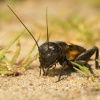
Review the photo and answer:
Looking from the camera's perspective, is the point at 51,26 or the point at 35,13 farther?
the point at 35,13

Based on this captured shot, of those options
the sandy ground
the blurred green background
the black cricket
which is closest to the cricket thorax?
the black cricket

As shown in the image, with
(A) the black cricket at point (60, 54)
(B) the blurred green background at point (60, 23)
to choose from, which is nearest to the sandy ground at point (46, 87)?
(A) the black cricket at point (60, 54)

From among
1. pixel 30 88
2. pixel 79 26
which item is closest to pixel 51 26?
pixel 79 26

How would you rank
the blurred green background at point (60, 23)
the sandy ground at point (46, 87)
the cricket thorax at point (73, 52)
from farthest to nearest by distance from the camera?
the blurred green background at point (60, 23)
the cricket thorax at point (73, 52)
the sandy ground at point (46, 87)

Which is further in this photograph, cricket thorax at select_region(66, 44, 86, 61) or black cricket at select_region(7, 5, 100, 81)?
cricket thorax at select_region(66, 44, 86, 61)

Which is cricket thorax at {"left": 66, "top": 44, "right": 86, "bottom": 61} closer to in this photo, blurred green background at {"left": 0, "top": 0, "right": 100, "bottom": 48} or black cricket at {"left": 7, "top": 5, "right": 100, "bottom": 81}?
black cricket at {"left": 7, "top": 5, "right": 100, "bottom": 81}

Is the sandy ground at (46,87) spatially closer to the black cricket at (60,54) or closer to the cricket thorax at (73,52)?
the black cricket at (60,54)

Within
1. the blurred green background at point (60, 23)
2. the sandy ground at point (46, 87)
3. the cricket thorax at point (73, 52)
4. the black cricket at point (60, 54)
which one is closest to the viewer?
the sandy ground at point (46, 87)

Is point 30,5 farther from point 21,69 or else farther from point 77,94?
point 77,94
